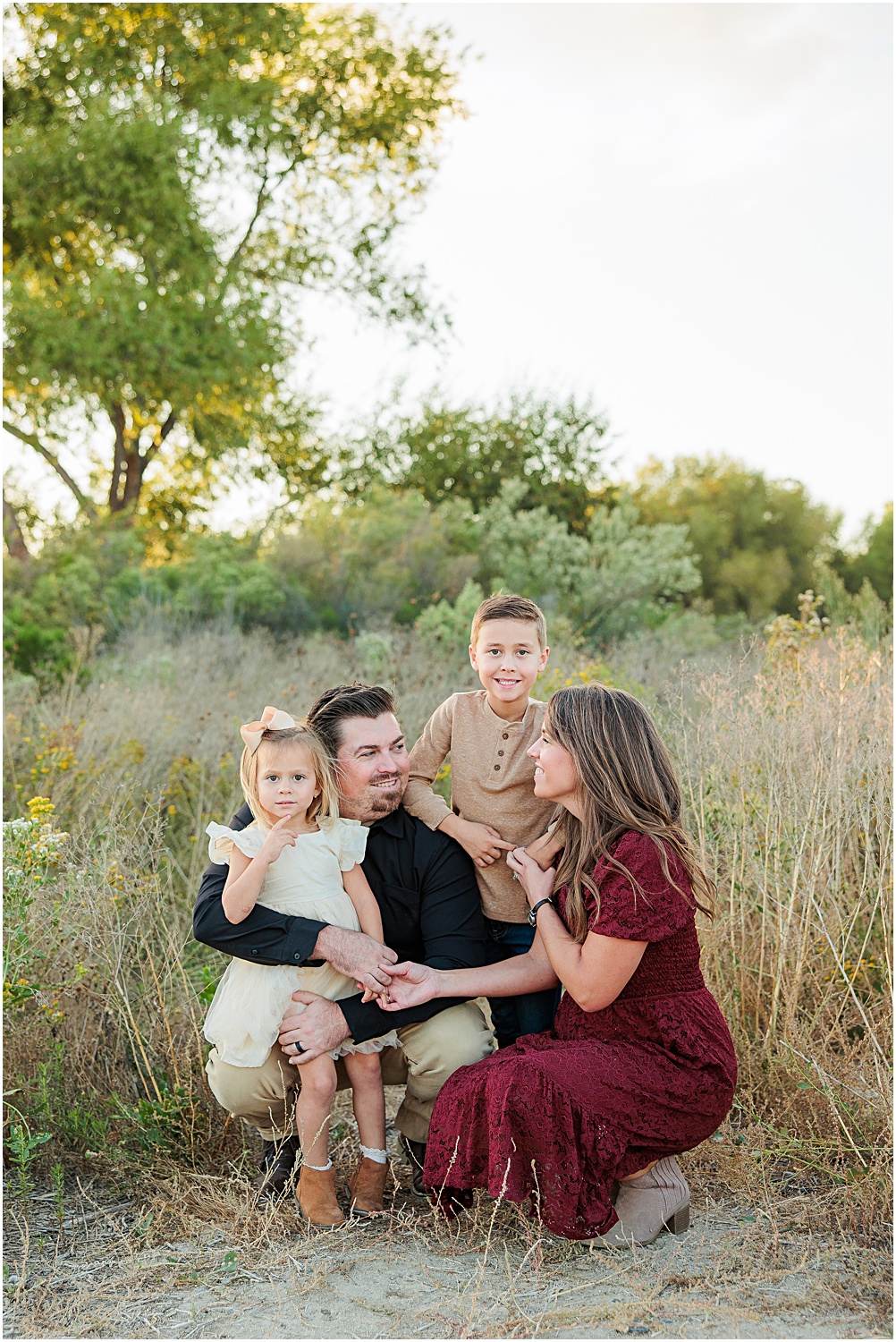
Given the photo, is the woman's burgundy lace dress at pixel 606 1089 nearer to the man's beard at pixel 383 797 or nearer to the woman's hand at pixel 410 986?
the woman's hand at pixel 410 986

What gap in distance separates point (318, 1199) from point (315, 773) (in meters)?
1.14

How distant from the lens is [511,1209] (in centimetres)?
298

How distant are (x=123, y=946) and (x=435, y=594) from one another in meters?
5.98

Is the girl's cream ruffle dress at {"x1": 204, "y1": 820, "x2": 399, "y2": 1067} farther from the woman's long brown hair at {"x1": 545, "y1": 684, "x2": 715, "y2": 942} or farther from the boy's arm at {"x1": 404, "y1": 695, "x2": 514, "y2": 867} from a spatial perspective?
the woman's long brown hair at {"x1": 545, "y1": 684, "x2": 715, "y2": 942}

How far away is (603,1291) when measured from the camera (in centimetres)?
266

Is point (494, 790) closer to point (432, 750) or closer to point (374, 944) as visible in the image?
point (432, 750)

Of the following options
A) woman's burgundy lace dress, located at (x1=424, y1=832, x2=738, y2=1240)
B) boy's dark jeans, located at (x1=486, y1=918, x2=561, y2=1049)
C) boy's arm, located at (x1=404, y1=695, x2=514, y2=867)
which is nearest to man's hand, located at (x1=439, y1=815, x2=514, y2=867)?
boy's arm, located at (x1=404, y1=695, x2=514, y2=867)

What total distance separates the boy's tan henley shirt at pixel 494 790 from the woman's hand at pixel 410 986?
1.36 feet

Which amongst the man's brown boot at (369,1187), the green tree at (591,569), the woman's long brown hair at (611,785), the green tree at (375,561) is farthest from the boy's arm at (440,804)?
the green tree at (375,561)

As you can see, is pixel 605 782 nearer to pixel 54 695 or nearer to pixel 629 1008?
pixel 629 1008

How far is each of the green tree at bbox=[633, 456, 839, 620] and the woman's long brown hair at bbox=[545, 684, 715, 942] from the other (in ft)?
37.5

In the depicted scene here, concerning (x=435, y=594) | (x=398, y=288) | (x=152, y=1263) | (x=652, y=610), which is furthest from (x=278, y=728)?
(x=398, y=288)

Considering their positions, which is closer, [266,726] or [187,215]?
[266,726]

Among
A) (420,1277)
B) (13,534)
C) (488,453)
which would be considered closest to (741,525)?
(488,453)
